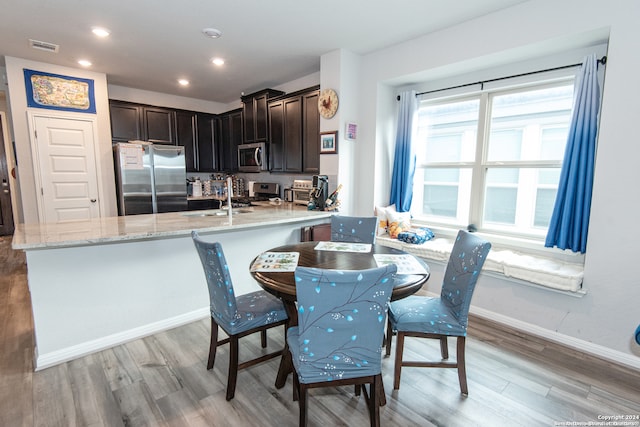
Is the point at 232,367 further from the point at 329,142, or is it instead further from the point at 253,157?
the point at 253,157

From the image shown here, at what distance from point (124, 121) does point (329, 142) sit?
329 cm

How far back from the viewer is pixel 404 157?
3.65 meters

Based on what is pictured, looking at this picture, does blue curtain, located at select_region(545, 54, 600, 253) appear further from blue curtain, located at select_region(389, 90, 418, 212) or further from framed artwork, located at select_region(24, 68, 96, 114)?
framed artwork, located at select_region(24, 68, 96, 114)

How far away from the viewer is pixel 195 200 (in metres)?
5.32

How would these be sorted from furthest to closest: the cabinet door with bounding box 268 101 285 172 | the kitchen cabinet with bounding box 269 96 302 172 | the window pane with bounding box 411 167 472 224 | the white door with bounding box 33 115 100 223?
1. the cabinet door with bounding box 268 101 285 172
2. the kitchen cabinet with bounding box 269 96 302 172
3. the white door with bounding box 33 115 100 223
4. the window pane with bounding box 411 167 472 224

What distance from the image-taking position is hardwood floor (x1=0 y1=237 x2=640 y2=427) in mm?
1743

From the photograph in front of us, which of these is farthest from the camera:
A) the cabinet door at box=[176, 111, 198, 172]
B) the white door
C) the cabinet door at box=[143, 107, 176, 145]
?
the cabinet door at box=[176, 111, 198, 172]

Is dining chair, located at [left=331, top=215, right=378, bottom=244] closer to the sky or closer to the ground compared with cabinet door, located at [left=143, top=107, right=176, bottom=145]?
closer to the ground

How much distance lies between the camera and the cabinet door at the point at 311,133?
3906mm

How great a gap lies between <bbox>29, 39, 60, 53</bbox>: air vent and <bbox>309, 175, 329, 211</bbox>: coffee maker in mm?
3139

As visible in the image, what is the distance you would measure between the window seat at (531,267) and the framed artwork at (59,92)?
15.6 feet

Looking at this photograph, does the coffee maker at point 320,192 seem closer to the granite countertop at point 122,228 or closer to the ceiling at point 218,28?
the granite countertop at point 122,228

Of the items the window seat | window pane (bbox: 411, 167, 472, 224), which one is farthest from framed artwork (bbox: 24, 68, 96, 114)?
the window seat

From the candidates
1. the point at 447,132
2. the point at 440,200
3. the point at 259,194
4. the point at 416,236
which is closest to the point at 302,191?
the point at 259,194
